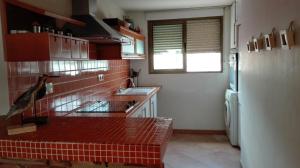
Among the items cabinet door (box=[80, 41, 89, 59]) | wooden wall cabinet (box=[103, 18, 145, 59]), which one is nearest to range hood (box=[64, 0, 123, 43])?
cabinet door (box=[80, 41, 89, 59])

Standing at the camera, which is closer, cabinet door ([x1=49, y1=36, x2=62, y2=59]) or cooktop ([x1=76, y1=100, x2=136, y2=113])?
cabinet door ([x1=49, y1=36, x2=62, y2=59])

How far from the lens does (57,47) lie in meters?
1.96

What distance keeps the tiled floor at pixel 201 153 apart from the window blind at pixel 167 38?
1.74 meters

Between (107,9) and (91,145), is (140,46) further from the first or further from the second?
(91,145)

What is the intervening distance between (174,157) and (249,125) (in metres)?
1.38

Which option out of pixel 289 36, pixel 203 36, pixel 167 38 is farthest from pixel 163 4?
pixel 289 36

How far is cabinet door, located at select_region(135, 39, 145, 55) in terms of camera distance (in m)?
4.40

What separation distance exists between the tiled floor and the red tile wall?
4.57 ft

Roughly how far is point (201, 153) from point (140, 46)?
2108 millimetres

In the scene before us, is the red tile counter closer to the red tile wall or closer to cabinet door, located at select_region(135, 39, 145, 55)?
the red tile wall

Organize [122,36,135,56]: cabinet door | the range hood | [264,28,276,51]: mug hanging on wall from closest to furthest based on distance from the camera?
1. [264,28,276,51]: mug hanging on wall
2. the range hood
3. [122,36,135,56]: cabinet door

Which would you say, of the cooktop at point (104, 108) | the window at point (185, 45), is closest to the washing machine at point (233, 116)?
the window at point (185, 45)

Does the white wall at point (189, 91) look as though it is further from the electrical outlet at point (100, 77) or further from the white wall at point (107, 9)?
the electrical outlet at point (100, 77)

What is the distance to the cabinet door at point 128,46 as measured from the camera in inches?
138
